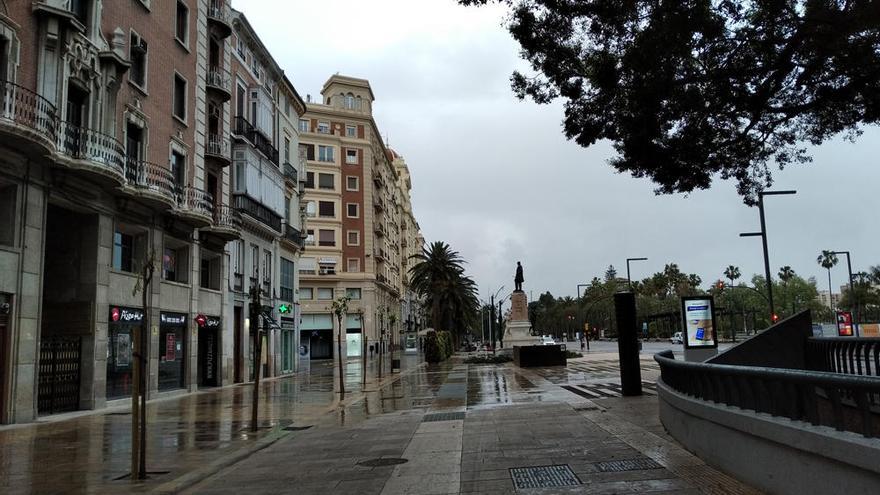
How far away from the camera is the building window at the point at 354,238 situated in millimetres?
67375

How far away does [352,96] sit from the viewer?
71250mm

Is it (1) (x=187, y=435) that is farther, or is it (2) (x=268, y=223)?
(2) (x=268, y=223)

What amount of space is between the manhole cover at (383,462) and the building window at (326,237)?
190 feet

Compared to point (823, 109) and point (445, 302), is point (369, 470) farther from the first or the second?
point (445, 302)

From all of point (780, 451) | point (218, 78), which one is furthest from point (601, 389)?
point (218, 78)

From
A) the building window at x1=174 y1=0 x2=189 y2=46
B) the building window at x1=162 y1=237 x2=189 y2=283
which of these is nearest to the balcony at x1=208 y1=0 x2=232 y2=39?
the building window at x1=174 y1=0 x2=189 y2=46

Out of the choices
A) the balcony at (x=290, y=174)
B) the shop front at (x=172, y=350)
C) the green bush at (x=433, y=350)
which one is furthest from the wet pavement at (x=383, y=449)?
the green bush at (x=433, y=350)

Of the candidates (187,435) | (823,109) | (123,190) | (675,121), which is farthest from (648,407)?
(123,190)

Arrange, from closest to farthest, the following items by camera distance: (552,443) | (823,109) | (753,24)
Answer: (552,443) < (753,24) < (823,109)

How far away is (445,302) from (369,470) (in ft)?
179

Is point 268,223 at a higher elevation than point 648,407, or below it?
higher

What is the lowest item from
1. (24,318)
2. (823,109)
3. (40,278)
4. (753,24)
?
(24,318)

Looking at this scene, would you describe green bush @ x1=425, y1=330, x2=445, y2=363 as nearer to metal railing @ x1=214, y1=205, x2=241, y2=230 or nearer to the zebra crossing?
metal railing @ x1=214, y1=205, x2=241, y2=230

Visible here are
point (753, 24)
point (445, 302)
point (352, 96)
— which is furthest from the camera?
point (352, 96)
